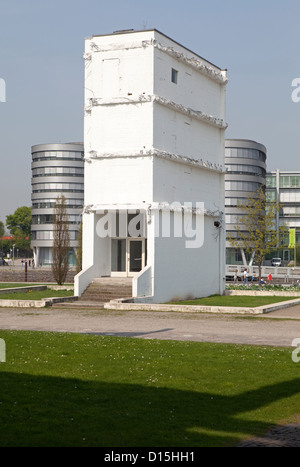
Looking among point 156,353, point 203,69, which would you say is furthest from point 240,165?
point 156,353

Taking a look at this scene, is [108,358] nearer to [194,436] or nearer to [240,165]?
[194,436]

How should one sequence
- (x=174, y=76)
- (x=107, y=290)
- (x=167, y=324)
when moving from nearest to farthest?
(x=167, y=324) < (x=107, y=290) < (x=174, y=76)

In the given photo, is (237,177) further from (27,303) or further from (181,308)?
(181,308)

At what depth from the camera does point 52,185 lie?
481 feet

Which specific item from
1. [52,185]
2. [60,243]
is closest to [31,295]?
[60,243]

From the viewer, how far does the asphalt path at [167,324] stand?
18.6 m

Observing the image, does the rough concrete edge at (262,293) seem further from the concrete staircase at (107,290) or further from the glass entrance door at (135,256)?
the concrete staircase at (107,290)

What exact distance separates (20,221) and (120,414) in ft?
587

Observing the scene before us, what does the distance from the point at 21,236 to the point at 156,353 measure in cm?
16710

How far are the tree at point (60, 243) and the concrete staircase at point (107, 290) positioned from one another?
11.6 m

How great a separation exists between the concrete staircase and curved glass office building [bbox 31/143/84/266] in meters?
112

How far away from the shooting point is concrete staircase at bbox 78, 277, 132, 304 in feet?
105
